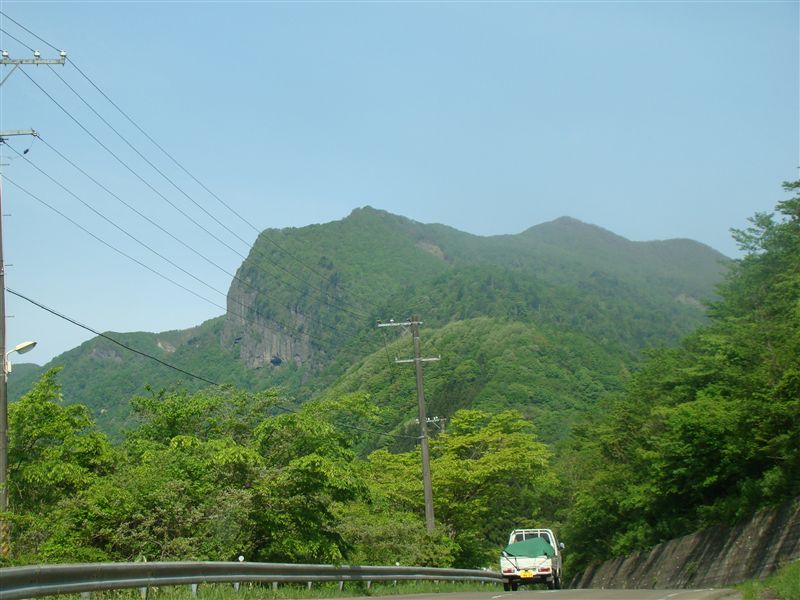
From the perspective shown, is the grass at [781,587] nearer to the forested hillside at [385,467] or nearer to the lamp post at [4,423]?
the forested hillside at [385,467]

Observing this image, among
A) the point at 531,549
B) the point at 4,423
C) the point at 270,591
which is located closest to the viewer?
the point at 270,591

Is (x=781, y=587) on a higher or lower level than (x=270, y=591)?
lower

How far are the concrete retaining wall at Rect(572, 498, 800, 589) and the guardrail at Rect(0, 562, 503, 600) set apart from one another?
12.3 meters

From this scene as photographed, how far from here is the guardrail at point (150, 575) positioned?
11.0m

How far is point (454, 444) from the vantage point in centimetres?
5284

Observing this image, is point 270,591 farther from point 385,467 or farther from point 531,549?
point 385,467

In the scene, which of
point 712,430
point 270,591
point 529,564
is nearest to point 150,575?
point 270,591

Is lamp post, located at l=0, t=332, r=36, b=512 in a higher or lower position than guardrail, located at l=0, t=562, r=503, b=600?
higher

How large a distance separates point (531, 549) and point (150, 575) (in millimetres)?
17357

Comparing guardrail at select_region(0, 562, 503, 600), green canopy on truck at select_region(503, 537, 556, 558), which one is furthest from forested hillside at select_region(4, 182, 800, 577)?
A: green canopy on truck at select_region(503, 537, 556, 558)

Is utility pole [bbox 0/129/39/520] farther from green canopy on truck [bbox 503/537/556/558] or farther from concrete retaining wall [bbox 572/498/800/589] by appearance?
concrete retaining wall [bbox 572/498/800/589]

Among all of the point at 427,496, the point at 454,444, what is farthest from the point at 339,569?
the point at 454,444

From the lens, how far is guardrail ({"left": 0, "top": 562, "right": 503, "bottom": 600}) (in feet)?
36.2

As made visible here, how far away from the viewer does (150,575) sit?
46.6 feet
